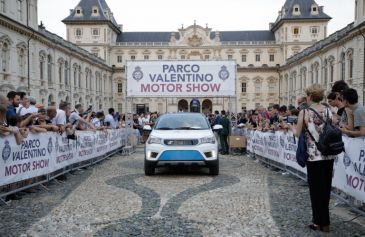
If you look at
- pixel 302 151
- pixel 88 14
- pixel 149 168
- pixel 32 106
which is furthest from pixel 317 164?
pixel 88 14

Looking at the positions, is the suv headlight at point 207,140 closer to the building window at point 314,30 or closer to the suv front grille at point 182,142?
the suv front grille at point 182,142

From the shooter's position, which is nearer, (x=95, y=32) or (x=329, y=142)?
(x=329, y=142)

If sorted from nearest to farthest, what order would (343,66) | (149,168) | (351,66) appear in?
1. (149,168)
2. (351,66)
3. (343,66)

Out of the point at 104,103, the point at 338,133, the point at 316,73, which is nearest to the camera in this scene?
the point at 338,133

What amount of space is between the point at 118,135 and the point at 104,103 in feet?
187

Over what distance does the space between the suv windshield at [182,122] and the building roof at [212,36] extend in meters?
77.5

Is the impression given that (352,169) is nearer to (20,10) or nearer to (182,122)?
(182,122)

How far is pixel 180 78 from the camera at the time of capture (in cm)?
1798

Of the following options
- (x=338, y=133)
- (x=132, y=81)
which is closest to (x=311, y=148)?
(x=338, y=133)

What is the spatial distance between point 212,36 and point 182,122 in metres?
79.8

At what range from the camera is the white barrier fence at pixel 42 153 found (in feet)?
25.0

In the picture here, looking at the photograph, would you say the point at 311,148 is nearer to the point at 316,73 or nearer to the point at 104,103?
the point at 316,73

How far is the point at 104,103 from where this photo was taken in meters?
73.9

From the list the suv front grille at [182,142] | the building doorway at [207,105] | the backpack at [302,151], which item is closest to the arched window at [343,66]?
the suv front grille at [182,142]
